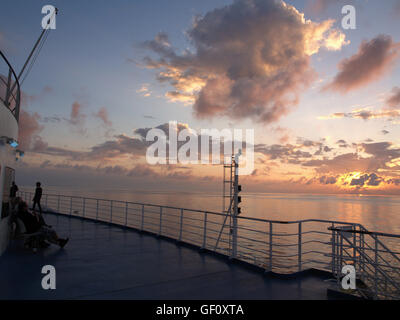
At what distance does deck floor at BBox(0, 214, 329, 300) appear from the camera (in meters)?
A: 4.05

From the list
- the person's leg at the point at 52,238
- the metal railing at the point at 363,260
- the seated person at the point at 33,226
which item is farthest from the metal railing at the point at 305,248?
the seated person at the point at 33,226

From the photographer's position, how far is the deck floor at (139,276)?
13.3 ft

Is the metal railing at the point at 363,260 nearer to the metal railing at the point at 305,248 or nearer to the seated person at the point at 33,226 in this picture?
the metal railing at the point at 305,248

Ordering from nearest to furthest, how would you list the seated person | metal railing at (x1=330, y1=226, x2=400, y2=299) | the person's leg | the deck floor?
metal railing at (x1=330, y1=226, x2=400, y2=299) < the deck floor < the seated person < the person's leg

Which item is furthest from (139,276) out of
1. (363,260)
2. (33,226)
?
(363,260)

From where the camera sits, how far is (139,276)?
4863mm

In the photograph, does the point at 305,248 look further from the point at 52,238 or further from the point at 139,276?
the point at 139,276

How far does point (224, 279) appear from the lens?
190 inches

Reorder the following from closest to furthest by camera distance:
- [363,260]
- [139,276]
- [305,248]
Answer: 1. [363,260]
2. [139,276]
3. [305,248]

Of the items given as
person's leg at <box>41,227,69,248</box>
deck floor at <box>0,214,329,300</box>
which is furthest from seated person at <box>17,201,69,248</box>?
deck floor at <box>0,214,329,300</box>

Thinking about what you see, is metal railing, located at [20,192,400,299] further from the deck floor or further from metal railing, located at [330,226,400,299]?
the deck floor

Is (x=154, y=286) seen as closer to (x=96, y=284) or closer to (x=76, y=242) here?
(x=96, y=284)

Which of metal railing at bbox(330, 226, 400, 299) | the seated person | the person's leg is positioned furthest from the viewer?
the person's leg
